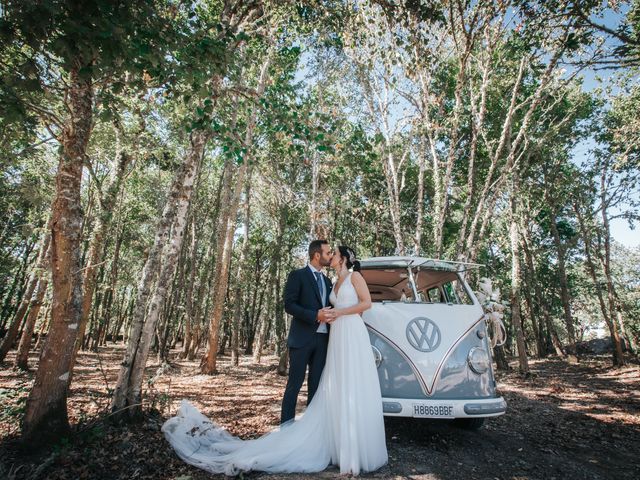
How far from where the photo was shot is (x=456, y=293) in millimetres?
6000

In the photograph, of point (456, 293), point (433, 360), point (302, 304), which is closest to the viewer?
point (433, 360)

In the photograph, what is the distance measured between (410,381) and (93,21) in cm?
510

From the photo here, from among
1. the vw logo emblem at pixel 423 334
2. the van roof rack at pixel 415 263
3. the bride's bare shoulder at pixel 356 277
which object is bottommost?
the vw logo emblem at pixel 423 334

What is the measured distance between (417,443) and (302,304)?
248cm

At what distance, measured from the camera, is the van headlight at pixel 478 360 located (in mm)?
4602

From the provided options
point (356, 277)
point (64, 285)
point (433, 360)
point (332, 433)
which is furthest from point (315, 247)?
point (64, 285)

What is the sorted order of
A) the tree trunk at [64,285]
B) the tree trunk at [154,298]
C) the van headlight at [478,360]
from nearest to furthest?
the tree trunk at [64,285] < the van headlight at [478,360] < the tree trunk at [154,298]

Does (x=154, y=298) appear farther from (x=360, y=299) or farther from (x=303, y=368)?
(x=360, y=299)

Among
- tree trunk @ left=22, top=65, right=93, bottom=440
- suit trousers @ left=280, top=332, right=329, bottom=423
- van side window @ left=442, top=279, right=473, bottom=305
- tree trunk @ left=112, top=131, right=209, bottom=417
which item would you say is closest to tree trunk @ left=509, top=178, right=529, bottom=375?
van side window @ left=442, top=279, right=473, bottom=305

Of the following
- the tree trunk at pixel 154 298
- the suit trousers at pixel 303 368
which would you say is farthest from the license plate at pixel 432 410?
the tree trunk at pixel 154 298

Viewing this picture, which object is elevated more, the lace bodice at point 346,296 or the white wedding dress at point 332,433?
the lace bodice at point 346,296

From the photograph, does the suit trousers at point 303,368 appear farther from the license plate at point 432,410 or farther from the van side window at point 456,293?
the van side window at point 456,293

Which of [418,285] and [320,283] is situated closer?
[320,283]

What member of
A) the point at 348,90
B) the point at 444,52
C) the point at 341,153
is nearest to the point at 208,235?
the point at 348,90
